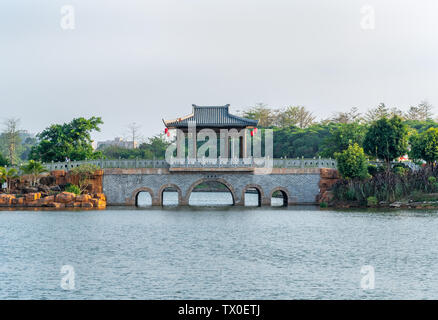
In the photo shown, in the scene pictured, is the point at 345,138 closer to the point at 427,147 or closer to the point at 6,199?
the point at 427,147

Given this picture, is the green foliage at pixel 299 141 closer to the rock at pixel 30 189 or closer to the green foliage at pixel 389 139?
the green foliage at pixel 389 139

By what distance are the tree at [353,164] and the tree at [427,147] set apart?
494cm

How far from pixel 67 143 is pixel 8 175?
667cm

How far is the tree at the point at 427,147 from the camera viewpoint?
163ft

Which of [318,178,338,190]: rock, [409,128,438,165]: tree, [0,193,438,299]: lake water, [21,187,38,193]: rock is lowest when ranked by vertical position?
[0,193,438,299]: lake water

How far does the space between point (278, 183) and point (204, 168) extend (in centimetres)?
665

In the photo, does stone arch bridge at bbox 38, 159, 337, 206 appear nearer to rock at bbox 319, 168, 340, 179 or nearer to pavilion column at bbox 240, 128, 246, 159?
rock at bbox 319, 168, 340, 179

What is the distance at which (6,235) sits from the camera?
31906 millimetres

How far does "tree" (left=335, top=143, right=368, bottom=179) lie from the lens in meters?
48.5

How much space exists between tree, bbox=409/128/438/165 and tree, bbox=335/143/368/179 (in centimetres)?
494

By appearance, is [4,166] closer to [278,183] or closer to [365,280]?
[278,183]

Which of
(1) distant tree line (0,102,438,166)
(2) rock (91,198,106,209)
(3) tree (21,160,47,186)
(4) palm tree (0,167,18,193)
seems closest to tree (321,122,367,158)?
(1) distant tree line (0,102,438,166)

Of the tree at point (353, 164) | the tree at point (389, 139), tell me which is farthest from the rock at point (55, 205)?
the tree at point (389, 139)
